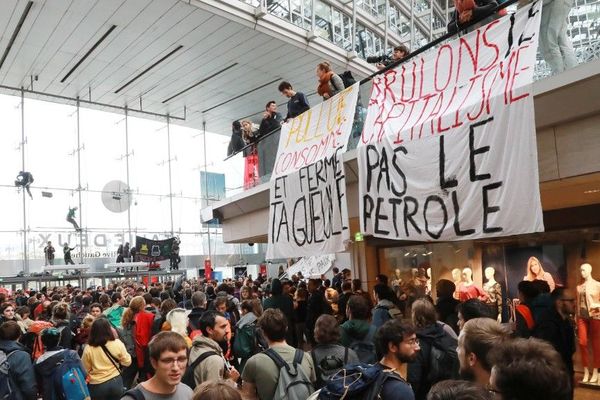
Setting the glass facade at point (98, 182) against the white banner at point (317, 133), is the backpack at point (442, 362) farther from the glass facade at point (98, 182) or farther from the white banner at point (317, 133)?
the glass facade at point (98, 182)

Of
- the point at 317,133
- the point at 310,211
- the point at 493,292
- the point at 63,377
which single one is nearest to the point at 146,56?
the point at 317,133

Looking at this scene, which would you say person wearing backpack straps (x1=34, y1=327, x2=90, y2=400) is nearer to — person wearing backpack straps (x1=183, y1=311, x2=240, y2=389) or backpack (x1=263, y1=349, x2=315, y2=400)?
person wearing backpack straps (x1=183, y1=311, x2=240, y2=389)

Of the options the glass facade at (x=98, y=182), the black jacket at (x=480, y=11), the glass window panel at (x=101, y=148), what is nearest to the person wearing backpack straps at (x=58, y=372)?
the black jacket at (x=480, y=11)

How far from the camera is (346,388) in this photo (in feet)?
9.00

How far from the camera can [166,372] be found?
10.1 feet

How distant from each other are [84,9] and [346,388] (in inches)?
573

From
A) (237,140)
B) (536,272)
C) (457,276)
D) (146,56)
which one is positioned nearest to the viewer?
(536,272)

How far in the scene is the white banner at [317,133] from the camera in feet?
23.8

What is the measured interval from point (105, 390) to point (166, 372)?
2738 mm

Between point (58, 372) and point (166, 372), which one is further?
point (58, 372)

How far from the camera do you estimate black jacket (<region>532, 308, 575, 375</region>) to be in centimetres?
501

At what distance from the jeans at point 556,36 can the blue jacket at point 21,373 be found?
6.17 metres

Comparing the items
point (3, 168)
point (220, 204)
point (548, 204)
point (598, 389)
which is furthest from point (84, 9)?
point (598, 389)

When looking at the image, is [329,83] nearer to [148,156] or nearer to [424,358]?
[424,358]
